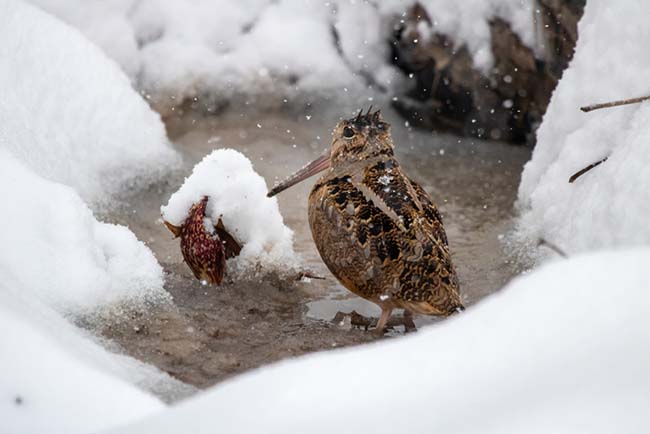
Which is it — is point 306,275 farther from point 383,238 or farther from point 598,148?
point 598,148

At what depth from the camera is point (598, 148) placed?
11.1 ft

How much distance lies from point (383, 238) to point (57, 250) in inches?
43.9

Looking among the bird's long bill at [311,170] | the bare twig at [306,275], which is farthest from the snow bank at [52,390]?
the bird's long bill at [311,170]

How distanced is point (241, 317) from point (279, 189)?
0.69 metres

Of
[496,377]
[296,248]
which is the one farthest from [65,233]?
[496,377]

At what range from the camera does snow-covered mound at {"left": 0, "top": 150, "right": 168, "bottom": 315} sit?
2.69 meters

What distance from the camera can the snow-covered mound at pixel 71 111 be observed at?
146 inches

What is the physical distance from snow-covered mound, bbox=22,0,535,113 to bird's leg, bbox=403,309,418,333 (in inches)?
76.9

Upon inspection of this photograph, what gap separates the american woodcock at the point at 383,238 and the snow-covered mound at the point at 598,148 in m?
0.50

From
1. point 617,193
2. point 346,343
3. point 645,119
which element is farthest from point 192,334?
point 645,119

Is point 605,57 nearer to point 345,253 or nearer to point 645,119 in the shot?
point 645,119

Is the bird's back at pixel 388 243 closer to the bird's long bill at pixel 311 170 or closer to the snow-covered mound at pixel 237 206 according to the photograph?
the snow-covered mound at pixel 237 206

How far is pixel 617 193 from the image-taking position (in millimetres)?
2959

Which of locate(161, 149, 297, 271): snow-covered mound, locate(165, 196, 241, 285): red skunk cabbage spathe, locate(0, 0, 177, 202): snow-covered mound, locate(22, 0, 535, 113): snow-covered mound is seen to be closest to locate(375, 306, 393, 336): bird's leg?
locate(161, 149, 297, 271): snow-covered mound
